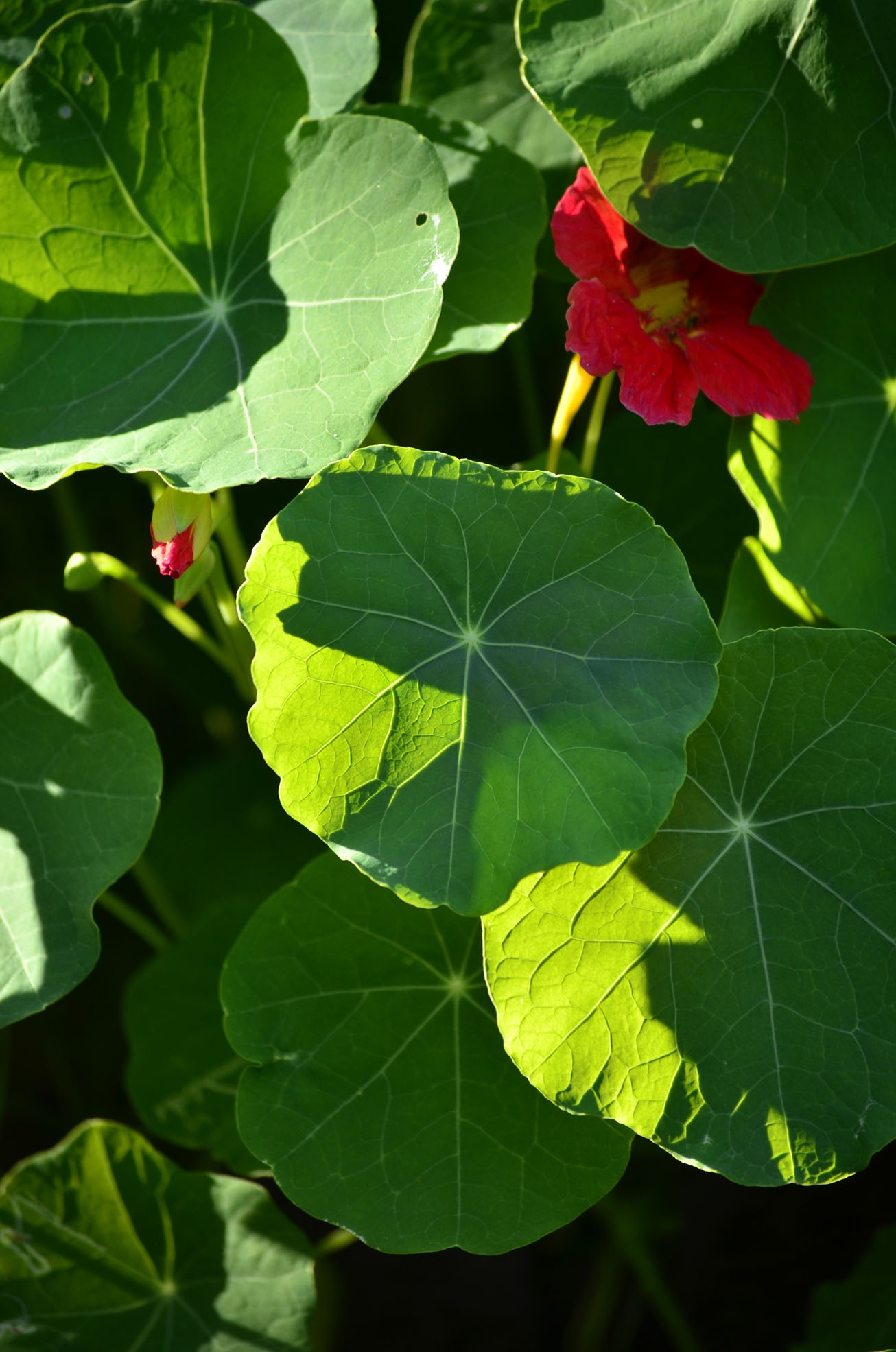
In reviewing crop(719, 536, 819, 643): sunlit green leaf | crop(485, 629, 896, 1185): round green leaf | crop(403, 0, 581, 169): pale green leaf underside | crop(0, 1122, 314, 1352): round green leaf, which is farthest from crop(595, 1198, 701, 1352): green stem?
crop(403, 0, 581, 169): pale green leaf underside

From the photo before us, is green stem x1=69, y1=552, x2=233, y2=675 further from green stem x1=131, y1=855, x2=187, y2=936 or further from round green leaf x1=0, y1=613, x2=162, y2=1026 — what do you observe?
green stem x1=131, y1=855, x2=187, y2=936

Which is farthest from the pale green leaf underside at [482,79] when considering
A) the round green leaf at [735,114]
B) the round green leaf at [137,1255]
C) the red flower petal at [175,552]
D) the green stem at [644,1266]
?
the green stem at [644,1266]

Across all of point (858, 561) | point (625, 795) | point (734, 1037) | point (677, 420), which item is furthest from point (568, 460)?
point (734, 1037)

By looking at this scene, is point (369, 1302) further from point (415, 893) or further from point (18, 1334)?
point (415, 893)

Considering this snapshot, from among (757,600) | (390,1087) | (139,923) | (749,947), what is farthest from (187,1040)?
(757,600)

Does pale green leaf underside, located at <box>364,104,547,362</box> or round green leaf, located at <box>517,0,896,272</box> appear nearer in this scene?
round green leaf, located at <box>517,0,896,272</box>

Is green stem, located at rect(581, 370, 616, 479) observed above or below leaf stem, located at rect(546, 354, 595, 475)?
below

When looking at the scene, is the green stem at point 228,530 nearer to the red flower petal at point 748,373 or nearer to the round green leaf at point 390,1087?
the round green leaf at point 390,1087

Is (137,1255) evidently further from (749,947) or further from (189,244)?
(189,244)
